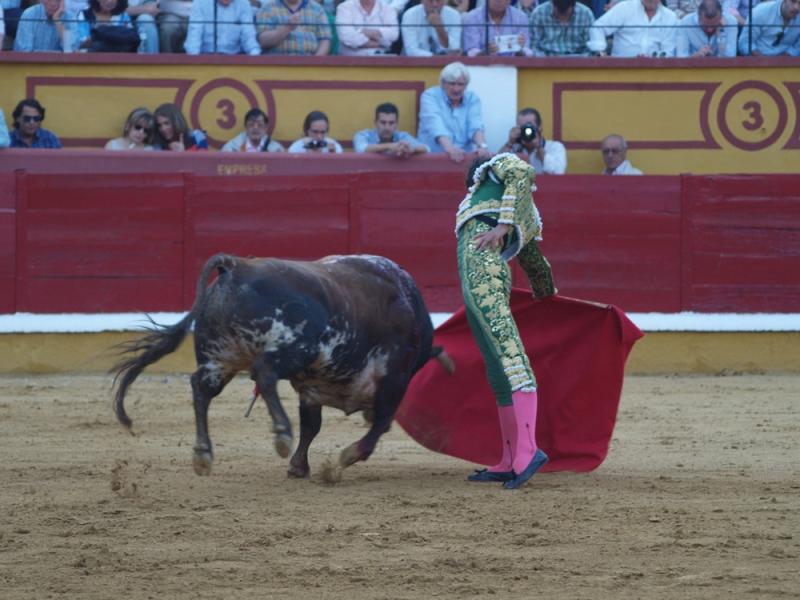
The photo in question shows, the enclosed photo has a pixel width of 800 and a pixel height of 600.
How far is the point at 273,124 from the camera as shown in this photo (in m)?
9.34

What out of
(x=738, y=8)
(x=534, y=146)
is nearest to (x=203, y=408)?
(x=534, y=146)

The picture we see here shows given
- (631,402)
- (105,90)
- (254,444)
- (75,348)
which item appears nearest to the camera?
(254,444)

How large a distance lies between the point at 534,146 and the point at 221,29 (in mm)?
2146

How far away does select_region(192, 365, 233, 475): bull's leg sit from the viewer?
4.49 m

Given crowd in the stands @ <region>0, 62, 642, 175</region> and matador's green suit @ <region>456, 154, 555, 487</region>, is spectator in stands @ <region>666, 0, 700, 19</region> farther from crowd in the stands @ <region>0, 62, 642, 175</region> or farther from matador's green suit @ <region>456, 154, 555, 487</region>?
matador's green suit @ <region>456, 154, 555, 487</region>

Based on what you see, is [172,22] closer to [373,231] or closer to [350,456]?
[373,231]

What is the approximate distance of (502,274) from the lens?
486 centimetres

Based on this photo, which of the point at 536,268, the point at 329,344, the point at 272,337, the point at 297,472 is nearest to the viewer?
the point at 272,337

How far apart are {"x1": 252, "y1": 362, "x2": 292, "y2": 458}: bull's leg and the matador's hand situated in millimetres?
863

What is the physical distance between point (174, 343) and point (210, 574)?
1.23 m

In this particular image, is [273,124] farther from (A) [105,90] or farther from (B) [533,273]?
(B) [533,273]

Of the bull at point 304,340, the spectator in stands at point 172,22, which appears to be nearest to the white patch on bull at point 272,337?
the bull at point 304,340

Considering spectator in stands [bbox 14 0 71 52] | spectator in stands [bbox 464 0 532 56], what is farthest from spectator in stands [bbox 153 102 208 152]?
spectator in stands [bbox 464 0 532 56]

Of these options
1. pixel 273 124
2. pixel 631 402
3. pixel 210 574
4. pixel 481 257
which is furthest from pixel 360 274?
pixel 273 124
